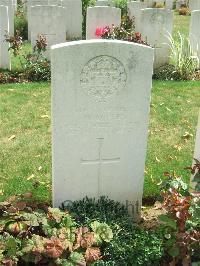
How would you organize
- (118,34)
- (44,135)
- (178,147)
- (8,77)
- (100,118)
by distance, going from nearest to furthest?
(100,118) → (178,147) → (44,135) → (8,77) → (118,34)

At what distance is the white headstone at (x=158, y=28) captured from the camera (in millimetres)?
9508

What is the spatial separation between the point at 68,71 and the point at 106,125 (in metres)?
0.64

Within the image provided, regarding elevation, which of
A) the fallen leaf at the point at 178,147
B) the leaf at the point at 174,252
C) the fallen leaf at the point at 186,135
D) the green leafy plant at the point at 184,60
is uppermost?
the green leafy plant at the point at 184,60

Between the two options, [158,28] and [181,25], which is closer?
[158,28]

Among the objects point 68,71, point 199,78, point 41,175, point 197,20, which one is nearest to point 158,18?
point 197,20

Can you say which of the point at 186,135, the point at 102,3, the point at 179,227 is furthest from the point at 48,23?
the point at 179,227

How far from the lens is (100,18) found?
32.5 feet

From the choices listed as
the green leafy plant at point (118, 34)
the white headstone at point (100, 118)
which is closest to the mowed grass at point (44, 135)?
the white headstone at point (100, 118)

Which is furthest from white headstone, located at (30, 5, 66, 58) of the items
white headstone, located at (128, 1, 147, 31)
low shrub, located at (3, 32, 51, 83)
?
white headstone, located at (128, 1, 147, 31)

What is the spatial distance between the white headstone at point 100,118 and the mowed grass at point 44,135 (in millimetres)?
682

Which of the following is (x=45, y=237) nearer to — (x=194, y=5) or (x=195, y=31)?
(x=195, y=31)

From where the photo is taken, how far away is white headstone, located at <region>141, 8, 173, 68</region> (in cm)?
951

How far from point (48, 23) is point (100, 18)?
4.00 ft

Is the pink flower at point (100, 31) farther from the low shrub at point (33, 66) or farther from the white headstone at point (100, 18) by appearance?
the low shrub at point (33, 66)
